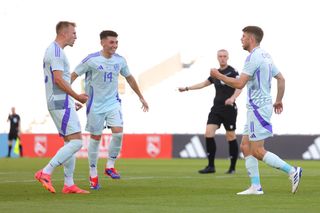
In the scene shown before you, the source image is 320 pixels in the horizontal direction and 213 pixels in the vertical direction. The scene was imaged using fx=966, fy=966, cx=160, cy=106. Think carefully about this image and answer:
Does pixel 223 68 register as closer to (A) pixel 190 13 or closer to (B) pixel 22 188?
(B) pixel 22 188

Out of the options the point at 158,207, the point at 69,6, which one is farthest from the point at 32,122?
the point at 158,207

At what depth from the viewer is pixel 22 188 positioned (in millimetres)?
13031

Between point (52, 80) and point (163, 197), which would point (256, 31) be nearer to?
point (163, 197)

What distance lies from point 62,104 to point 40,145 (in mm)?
23349

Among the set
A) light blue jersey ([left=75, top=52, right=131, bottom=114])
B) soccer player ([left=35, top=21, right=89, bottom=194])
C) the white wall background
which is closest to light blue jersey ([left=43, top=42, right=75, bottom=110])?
soccer player ([left=35, top=21, right=89, bottom=194])

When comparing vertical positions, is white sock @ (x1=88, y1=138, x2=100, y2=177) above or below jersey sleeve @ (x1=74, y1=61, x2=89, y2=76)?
below

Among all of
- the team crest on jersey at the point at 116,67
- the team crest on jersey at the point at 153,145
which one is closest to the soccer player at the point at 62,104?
the team crest on jersey at the point at 116,67

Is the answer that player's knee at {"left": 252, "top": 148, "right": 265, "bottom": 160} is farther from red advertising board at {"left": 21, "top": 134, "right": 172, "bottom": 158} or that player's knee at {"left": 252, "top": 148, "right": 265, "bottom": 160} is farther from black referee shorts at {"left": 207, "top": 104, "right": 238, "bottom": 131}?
red advertising board at {"left": 21, "top": 134, "right": 172, "bottom": 158}

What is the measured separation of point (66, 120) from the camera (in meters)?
11.9

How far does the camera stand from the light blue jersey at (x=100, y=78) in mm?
13836

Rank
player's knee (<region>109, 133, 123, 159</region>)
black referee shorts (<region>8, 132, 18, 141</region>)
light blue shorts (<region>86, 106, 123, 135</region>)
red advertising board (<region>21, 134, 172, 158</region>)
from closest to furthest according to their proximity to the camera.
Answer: light blue shorts (<region>86, 106, 123, 135</region>) < player's knee (<region>109, 133, 123, 159</region>) < red advertising board (<region>21, 134, 172, 158</region>) < black referee shorts (<region>8, 132, 18, 141</region>)

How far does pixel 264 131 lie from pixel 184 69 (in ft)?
97.9

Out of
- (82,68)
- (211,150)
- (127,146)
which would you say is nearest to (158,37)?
(127,146)

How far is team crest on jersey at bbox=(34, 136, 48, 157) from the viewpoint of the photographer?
34750 mm
